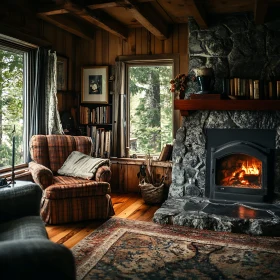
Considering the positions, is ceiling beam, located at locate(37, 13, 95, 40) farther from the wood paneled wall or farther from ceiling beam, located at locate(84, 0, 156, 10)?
ceiling beam, located at locate(84, 0, 156, 10)

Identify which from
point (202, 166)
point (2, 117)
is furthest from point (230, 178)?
point (2, 117)

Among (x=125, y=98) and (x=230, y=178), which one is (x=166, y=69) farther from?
(x=230, y=178)

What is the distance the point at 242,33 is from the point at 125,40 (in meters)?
1.68

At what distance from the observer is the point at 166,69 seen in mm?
4910

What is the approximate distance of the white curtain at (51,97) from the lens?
435cm

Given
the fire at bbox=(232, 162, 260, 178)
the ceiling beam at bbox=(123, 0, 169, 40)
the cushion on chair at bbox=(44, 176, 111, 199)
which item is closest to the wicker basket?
the cushion on chair at bbox=(44, 176, 111, 199)

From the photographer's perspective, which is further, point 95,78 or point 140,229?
point 95,78

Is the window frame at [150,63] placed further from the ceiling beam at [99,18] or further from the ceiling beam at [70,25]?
the ceiling beam at [70,25]

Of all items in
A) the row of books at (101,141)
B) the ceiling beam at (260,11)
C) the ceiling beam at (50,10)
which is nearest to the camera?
the ceiling beam at (260,11)

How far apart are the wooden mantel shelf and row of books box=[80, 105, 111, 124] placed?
1303mm

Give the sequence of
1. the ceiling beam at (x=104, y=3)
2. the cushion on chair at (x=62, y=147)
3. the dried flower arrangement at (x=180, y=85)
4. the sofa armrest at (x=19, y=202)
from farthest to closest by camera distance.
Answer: the dried flower arrangement at (x=180, y=85), the cushion on chair at (x=62, y=147), the ceiling beam at (x=104, y=3), the sofa armrest at (x=19, y=202)

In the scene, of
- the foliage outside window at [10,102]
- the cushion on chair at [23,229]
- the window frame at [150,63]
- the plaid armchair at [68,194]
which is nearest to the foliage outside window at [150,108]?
the window frame at [150,63]

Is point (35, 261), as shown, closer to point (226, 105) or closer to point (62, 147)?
point (62, 147)

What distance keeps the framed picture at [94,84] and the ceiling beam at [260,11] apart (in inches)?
86.0
